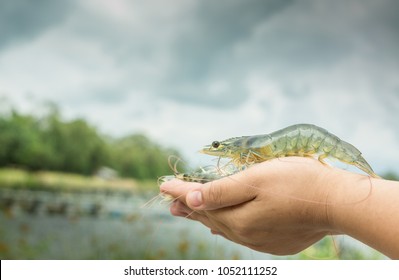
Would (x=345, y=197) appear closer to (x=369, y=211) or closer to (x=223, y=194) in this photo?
(x=369, y=211)

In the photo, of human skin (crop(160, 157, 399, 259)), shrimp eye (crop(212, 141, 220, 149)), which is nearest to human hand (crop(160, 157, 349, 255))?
human skin (crop(160, 157, 399, 259))

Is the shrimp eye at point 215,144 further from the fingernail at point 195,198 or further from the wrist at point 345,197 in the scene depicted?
the wrist at point 345,197

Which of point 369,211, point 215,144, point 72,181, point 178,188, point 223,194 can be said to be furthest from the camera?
point 72,181

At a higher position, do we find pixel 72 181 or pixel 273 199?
pixel 72 181

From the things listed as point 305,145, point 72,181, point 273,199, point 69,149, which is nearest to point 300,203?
point 273,199

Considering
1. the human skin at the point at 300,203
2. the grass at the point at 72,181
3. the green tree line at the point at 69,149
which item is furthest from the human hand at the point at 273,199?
the green tree line at the point at 69,149

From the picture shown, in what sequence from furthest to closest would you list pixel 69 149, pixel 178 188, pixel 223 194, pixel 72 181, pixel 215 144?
1. pixel 69 149
2. pixel 72 181
3. pixel 215 144
4. pixel 178 188
5. pixel 223 194

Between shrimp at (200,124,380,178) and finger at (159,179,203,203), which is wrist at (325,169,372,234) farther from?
finger at (159,179,203,203)
